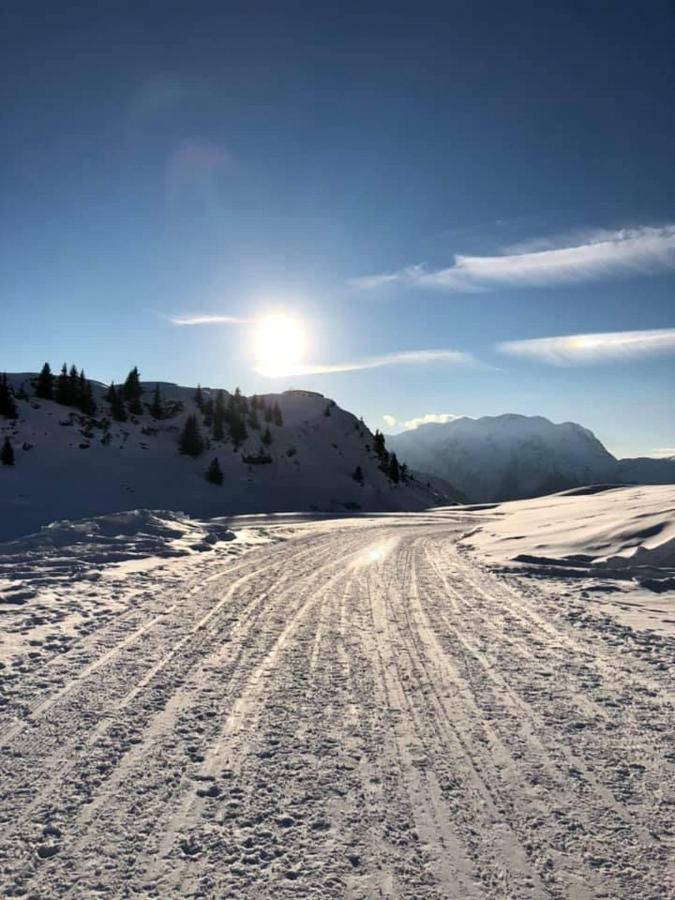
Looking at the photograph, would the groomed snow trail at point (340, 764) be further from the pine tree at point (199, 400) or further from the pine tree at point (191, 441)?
the pine tree at point (199, 400)

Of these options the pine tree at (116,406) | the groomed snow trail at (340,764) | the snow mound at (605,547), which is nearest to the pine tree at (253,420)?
the pine tree at (116,406)

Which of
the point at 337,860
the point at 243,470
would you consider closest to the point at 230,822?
the point at 337,860

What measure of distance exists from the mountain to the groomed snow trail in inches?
1243

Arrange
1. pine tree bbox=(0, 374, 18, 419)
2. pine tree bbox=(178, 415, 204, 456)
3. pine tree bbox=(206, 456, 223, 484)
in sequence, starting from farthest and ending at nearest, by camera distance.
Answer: pine tree bbox=(178, 415, 204, 456) → pine tree bbox=(206, 456, 223, 484) → pine tree bbox=(0, 374, 18, 419)

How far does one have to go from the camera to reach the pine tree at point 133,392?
6919 centimetres

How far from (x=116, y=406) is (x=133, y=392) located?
6442 millimetres

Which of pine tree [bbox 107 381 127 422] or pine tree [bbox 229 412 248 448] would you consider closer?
pine tree [bbox 107 381 127 422]

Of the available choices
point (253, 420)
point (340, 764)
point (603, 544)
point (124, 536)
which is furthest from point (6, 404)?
point (340, 764)

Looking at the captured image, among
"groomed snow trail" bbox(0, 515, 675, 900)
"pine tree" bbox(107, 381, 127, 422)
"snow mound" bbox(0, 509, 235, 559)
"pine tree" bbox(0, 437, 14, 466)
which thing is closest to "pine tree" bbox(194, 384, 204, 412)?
"pine tree" bbox(107, 381, 127, 422)

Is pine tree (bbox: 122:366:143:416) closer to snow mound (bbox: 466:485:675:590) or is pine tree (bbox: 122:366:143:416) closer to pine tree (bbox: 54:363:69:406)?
pine tree (bbox: 54:363:69:406)

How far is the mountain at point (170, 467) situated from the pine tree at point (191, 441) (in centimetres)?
101

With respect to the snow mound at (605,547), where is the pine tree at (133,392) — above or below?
above

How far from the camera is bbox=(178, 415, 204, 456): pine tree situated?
62656 millimetres

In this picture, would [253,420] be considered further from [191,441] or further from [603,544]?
[603,544]
